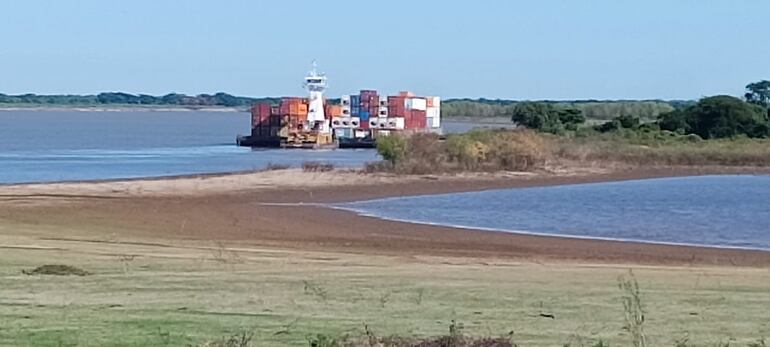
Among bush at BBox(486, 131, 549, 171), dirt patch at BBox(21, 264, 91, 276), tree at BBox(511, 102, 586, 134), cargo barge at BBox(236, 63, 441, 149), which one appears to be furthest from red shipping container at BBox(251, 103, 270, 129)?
dirt patch at BBox(21, 264, 91, 276)

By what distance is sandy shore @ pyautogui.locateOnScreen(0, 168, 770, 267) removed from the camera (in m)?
32.4

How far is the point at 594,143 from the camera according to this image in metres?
95.6

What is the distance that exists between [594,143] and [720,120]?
22.4 m

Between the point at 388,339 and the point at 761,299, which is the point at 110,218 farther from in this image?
the point at 388,339

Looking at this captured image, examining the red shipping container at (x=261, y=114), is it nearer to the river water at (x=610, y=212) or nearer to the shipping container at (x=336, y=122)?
the shipping container at (x=336, y=122)

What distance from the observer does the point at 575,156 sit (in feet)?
277

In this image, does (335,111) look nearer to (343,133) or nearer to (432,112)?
(343,133)

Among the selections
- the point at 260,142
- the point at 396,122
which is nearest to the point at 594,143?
the point at 396,122

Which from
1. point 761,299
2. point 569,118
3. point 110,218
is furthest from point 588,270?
point 569,118

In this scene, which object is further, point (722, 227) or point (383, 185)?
point (383, 185)

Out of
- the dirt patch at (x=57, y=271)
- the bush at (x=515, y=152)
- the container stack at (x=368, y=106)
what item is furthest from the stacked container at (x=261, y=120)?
the dirt patch at (x=57, y=271)

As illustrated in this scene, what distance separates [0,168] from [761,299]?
65.2m

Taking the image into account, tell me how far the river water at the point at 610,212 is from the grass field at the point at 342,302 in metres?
17.8

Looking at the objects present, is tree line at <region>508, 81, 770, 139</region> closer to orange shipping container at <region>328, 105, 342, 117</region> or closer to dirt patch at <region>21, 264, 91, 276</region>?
orange shipping container at <region>328, 105, 342, 117</region>
